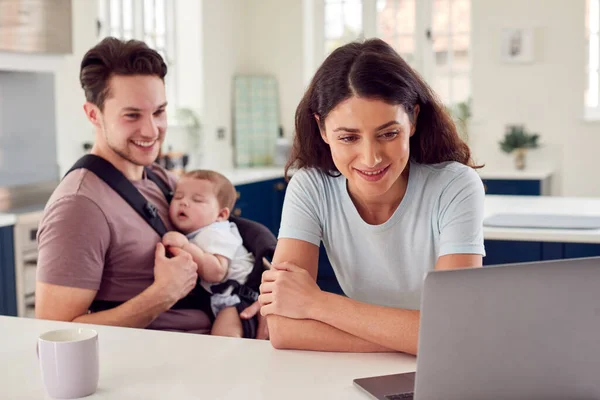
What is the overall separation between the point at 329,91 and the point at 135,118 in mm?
680

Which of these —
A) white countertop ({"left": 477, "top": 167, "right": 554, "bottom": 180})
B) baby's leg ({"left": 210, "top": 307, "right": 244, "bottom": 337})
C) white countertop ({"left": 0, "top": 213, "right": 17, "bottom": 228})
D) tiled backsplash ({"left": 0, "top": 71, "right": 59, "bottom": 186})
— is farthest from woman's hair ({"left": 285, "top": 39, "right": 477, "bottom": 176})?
white countertop ({"left": 477, "top": 167, "right": 554, "bottom": 180})

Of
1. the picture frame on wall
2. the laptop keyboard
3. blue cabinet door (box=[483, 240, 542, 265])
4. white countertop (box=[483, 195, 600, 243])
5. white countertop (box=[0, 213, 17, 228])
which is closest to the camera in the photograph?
the laptop keyboard

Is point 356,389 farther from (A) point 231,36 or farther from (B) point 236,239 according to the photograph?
(A) point 231,36

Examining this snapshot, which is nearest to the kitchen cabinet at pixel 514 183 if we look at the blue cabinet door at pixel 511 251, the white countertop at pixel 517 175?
the white countertop at pixel 517 175

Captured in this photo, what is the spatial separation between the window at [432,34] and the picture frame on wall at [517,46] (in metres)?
0.36

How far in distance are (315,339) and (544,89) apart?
506cm

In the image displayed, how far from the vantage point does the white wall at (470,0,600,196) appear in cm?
603

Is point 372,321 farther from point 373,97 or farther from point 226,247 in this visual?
point 226,247

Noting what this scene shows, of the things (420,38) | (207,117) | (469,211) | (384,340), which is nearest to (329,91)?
(469,211)

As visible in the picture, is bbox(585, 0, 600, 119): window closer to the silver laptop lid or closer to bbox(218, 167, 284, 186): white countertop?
bbox(218, 167, 284, 186): white countertop

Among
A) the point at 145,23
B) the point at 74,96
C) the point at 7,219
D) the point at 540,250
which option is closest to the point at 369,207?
the point at 540,250

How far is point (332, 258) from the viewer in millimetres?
1917

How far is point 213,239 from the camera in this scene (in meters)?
2.30

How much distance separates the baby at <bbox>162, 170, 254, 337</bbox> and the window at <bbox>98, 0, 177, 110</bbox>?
2967 mm
